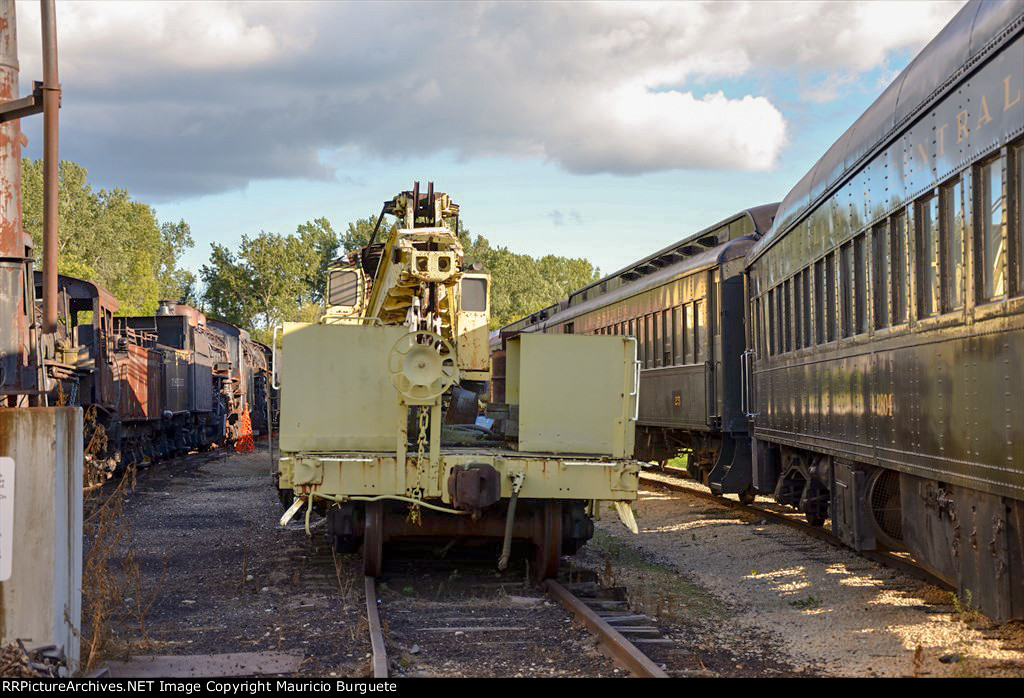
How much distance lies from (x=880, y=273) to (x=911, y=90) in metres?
1.36

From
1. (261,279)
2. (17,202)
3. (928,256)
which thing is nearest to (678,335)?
(928,256)

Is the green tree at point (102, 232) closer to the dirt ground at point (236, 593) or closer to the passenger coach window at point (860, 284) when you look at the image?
the dirt ground at point (236, 593)

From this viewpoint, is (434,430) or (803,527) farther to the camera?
(803,527)

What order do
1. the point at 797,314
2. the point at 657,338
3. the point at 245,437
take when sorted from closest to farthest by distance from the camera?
the point at 797,314
the point at 657,338
the point at 245,437

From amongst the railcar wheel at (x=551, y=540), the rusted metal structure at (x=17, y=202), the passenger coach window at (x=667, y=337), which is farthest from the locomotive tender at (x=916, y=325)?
the rusted metal structure at (x=17, y=202)

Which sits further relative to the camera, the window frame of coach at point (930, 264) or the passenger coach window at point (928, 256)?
the passenger coach window at point (928, 256)

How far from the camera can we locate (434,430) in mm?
8516

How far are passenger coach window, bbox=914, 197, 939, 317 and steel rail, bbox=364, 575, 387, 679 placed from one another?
3842mm

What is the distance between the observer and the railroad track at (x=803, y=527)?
906cm

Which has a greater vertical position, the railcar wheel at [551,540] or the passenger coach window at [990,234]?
the passenger coach window at [990,234]

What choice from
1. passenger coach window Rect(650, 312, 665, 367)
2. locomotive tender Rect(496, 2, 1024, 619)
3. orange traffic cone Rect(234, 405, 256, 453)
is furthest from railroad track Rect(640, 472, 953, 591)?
orange traffic cone Rect(234, 405, 256, 453)

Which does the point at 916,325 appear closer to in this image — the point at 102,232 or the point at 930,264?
the point at 930,264

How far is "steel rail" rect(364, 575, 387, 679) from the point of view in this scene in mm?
6116

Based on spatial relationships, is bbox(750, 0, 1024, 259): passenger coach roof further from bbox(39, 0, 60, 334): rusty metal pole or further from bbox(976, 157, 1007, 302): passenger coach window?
bbox(39, 0, 60, 334): rusty metal pole
